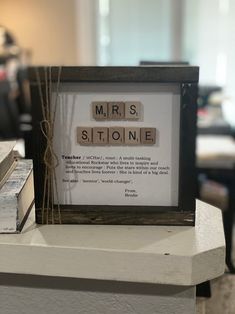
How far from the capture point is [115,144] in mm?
711

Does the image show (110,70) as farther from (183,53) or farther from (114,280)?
(183,53)

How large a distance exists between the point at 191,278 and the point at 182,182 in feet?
0.46

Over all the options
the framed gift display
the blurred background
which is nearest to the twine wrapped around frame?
the framed gift display

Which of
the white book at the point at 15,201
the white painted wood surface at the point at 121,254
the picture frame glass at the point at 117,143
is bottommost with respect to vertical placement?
the white painted wood surface at the point at 121,254

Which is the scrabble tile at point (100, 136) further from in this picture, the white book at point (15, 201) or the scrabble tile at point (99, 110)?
the white book at point (15, 201)

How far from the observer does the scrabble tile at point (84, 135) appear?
0.71 metres

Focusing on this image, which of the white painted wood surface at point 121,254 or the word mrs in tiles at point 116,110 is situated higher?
the word mrs in tiles at point 116,110

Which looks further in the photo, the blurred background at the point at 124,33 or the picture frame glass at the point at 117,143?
the blurred background at the point at 124,33

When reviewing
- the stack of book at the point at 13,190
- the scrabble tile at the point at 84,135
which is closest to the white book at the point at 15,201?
the stack of book at the point at 13,190

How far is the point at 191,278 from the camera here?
0.65 meters

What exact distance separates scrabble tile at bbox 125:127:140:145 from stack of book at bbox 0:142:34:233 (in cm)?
18

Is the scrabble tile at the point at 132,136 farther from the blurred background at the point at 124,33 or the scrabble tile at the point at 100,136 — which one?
the blurred background at the point at 124,33

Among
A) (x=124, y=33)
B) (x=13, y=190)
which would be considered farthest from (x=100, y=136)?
(x=124, y=33)

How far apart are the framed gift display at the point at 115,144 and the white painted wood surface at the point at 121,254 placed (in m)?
0.03
